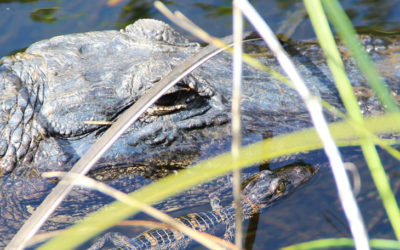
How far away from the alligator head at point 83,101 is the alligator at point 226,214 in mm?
546

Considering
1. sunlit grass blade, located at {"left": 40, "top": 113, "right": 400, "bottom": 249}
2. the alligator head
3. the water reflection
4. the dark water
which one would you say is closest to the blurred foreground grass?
sunlit grass blade, located at {"left": 40, "top": 113, "right": 400, "bottom": 249}

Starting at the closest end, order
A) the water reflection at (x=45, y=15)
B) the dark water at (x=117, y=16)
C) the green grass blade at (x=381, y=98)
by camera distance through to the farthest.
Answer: the green grass blade at (x=381, y=98) < the dark water at (x=117, y=16) < the water reflection at (x=45, y=15)

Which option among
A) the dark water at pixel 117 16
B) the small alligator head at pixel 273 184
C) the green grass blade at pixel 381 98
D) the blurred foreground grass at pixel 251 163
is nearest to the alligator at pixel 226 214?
the small alligator head at pixel 273 184

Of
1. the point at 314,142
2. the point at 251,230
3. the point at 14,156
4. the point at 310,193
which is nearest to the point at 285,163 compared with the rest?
the point at 310,193

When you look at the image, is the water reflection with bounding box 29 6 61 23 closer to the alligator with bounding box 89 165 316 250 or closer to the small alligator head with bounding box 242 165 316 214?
the alligator with bounding box 89 165 316 250

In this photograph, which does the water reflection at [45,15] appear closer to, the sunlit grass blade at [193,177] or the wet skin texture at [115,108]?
the wet skin texture at [115,108]

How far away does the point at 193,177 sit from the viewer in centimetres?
150

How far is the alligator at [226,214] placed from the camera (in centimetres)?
309

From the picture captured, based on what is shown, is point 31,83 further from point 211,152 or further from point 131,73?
point 211,152

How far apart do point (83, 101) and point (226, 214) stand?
4.09 feet

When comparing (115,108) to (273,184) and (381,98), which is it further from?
(381,98)

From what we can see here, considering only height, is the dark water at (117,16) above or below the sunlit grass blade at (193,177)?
above

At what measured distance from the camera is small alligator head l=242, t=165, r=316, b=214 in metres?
3.17

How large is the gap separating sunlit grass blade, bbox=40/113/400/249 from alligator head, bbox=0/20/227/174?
48.4 inches
